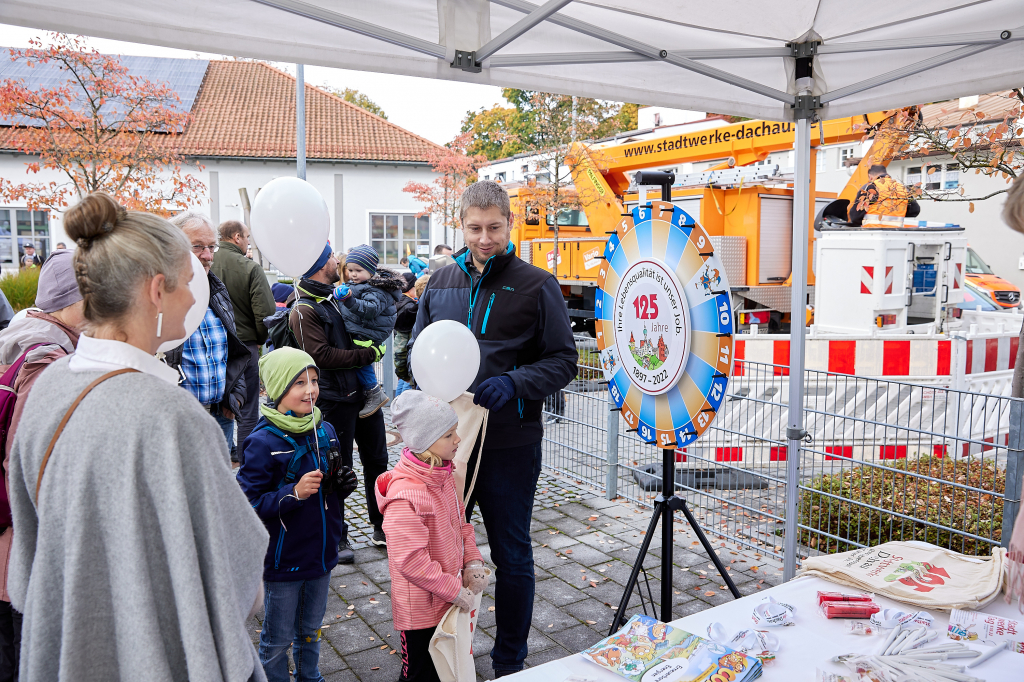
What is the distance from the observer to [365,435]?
4543 millimetres

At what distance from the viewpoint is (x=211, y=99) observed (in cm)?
2478

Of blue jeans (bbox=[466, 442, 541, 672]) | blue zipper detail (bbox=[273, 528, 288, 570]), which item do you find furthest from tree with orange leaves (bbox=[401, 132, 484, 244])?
blue zipper detail (bbox=[273, 528, 288, 570])

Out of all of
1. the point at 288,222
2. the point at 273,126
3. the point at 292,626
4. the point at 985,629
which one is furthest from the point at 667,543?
the point at 273,126

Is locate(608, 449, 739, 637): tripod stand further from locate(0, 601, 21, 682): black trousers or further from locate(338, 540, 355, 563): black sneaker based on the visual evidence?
locate(0, 601, 21, 682): black trousers

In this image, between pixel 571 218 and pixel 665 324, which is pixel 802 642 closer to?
pixel 665 324

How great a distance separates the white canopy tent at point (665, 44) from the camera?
2.74 metres

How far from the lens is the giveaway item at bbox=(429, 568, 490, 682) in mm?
2527

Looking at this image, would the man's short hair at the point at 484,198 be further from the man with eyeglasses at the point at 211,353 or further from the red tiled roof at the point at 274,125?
the red tiled roof at the point at 274,125

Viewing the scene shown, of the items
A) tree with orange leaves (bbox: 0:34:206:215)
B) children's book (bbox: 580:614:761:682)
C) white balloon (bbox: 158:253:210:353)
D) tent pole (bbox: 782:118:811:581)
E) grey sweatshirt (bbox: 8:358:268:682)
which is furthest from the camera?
tree with orange leaves (bbox: 0:34:206:215)

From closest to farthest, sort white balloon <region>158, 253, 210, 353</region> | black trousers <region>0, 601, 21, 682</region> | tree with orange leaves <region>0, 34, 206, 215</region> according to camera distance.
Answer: white balloon <region>158, 253, 210, 353</region>
black trousers <region>0, 601, 21, 682</region>
tree with orange leaves <region>0, 34, 206, 215</region>

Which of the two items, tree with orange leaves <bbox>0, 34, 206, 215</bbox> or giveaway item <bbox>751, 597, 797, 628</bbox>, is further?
tree with orange leaves <bbox>0, 34, 206, 215</bbox>

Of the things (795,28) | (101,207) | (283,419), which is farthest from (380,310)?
(101,207)

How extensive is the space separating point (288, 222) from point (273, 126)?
23114 mm

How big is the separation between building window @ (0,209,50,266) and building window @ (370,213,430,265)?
970 cm
